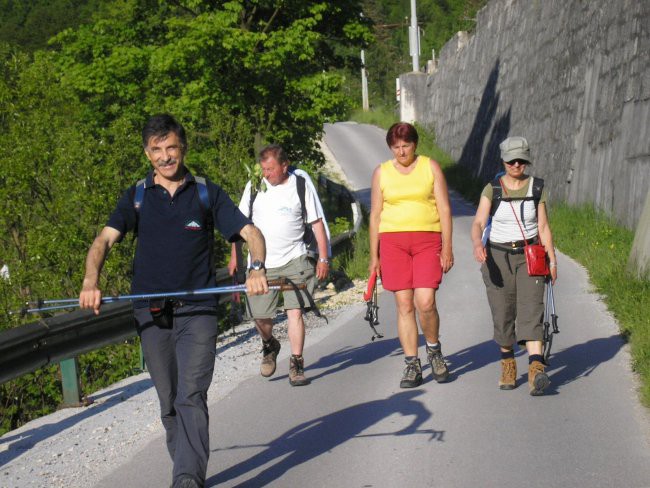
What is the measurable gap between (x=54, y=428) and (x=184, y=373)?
2.93 m

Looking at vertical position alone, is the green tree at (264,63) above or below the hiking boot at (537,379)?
above

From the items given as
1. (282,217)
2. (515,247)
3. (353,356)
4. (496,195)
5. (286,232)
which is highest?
(496,195)

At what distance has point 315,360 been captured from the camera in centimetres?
1004

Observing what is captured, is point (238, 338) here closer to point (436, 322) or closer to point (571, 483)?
point (436, 322)

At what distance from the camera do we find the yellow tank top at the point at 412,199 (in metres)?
8.11

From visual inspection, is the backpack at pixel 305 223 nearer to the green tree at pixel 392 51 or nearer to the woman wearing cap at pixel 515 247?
the woman wearing cap at pixel 515 247

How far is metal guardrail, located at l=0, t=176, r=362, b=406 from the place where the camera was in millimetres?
7344

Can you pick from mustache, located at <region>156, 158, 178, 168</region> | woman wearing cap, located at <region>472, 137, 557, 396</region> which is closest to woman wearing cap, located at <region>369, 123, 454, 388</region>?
woman wearing cap, located at <region>472, 137, 557, 396</region>

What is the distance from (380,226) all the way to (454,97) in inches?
1600

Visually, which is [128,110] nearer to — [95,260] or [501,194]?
[501,194]

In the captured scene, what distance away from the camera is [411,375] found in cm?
823

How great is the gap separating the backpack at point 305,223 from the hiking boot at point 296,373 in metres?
0.85

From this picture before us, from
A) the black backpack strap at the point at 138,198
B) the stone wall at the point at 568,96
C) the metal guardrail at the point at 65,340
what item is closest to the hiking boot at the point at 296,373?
the metal guardrail at the point at 65,340

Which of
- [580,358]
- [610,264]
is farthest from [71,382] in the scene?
[610,264]
